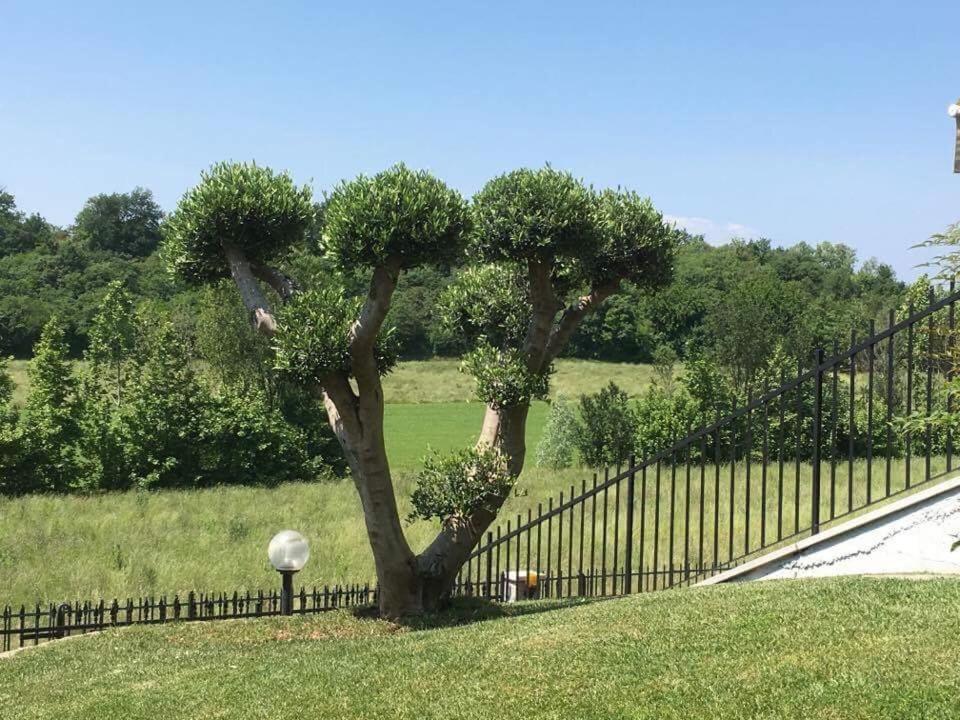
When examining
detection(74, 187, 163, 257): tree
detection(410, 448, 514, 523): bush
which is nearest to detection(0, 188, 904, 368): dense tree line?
detection(74, 187, 163, 257): tree

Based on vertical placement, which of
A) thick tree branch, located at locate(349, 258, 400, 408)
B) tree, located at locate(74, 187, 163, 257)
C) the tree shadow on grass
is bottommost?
the tree shadow on grass

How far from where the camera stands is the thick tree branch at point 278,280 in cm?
1101

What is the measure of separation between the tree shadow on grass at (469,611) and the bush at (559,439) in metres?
23.8

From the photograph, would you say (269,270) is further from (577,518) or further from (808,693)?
(577,518)

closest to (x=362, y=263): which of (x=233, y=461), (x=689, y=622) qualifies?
(x=689, y=622)

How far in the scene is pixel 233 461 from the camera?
30.5 metres

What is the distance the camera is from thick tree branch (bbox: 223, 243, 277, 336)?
10391 mm

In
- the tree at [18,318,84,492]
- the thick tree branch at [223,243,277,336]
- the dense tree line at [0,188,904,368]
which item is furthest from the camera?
the dense tree line at [0,188,904,368]

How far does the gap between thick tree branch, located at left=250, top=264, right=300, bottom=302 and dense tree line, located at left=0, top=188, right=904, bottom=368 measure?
2347cm

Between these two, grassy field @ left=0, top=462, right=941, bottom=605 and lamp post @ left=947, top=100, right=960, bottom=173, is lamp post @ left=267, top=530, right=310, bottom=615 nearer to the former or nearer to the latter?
grassy field @ left=0, top=462, right=941, bottom=605

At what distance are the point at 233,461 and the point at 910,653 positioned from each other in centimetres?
2690

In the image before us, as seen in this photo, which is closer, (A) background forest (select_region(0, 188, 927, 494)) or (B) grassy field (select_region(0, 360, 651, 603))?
(B) grassy field (select_region(0, 360, 651, 603))

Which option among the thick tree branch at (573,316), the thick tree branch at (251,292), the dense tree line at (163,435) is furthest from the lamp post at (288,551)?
the dense tree line at (163,435)

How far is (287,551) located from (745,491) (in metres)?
7.73
